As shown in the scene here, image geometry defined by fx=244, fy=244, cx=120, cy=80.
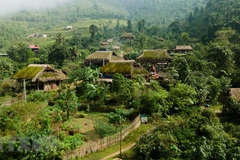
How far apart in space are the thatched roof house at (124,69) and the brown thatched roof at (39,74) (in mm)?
6356

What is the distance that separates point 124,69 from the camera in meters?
31.8

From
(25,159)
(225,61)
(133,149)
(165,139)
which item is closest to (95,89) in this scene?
(133,149)

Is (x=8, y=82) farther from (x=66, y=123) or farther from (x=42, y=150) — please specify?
(x=42, y=150)

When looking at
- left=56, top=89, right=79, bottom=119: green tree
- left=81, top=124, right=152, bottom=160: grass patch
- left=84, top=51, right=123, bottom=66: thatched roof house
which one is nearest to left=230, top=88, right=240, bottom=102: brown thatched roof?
left=81, top=124, right=152, bottom=160: grass patch

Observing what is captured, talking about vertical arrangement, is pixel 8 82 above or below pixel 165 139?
below

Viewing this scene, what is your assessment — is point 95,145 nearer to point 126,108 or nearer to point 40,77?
point 126,108

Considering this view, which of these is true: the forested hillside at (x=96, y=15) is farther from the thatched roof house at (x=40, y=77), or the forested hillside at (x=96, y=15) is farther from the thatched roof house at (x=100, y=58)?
the thatched roof house at (x=40, y=77)

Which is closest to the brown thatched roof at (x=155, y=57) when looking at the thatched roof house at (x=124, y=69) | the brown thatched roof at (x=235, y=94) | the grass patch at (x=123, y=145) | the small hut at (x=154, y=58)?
the small hut at (x=154, y=58)

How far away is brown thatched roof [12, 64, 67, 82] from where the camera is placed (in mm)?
30906

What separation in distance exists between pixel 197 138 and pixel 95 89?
1343 cm

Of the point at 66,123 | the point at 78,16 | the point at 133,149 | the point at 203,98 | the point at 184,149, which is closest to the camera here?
the point at 184,149

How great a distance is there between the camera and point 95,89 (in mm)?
26328

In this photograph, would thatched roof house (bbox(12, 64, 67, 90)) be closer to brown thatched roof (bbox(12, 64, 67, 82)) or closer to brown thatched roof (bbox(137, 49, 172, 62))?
brown thatched roof (bbox(12, 64, 67, 82))

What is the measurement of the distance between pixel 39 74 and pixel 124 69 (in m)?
10.9
